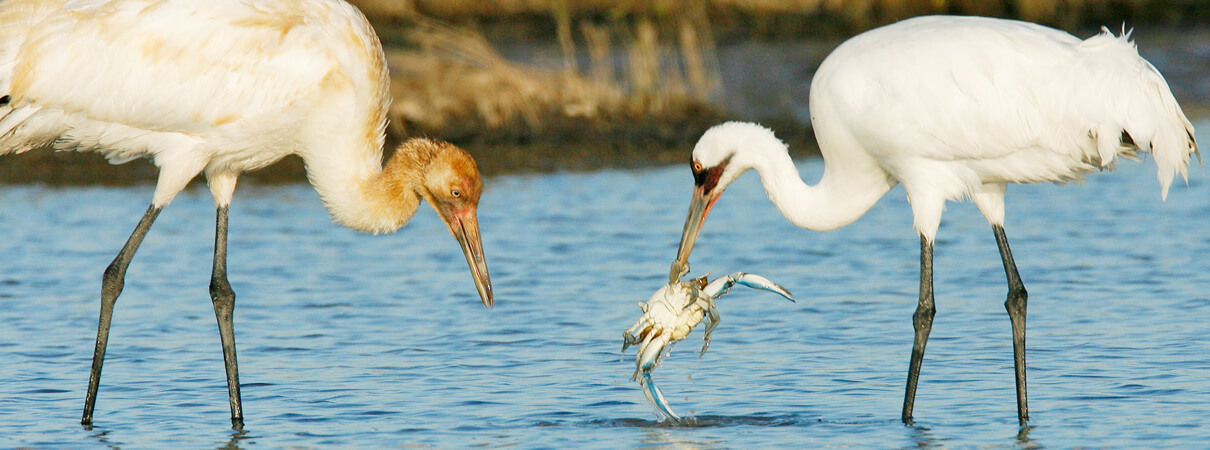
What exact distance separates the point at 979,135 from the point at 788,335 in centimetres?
214

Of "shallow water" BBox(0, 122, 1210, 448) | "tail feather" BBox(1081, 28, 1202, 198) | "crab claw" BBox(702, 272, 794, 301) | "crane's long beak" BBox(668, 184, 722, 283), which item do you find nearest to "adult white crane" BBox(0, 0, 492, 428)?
"shallow water" BBox(0, 122, 1210, 448)

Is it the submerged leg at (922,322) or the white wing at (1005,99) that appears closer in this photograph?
the white wing at (1005,99)

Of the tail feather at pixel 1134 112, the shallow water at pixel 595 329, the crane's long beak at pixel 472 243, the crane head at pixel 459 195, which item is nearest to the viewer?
the tail feather at pixel 1134 112

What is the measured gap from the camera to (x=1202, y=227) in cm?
1117

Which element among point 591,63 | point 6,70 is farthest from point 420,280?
point 591,63

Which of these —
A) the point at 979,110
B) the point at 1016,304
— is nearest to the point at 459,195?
the point at 979,110

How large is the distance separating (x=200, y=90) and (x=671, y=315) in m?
2.21

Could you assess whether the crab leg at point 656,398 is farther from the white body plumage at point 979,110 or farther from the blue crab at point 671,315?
the white body plumage at point 979,110

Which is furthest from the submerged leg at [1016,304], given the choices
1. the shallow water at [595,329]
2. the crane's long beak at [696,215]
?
the crane's long beak at [696,215]

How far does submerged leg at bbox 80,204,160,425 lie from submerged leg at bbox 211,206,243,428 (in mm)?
315

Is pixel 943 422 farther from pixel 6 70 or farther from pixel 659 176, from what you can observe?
pixel 659 176

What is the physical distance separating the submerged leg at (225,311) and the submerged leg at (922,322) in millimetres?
2896

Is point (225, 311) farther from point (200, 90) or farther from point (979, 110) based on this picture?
point (979, 110)

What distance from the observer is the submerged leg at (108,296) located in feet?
23.3
